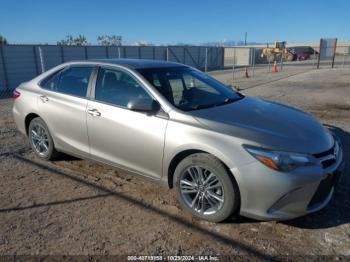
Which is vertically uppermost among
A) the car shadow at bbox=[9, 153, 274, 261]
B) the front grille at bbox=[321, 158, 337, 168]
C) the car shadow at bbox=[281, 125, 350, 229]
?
the front grille at bbox=[321, 158, 337, 168]

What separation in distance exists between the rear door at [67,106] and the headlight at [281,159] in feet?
7.67

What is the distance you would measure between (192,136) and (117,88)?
51.6 inches

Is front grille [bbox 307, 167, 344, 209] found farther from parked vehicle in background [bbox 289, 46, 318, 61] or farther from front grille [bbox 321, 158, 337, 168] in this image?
parked vehicle in background [bbox 289, 46, 318, 61]

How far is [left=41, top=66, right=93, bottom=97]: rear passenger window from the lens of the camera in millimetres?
4516

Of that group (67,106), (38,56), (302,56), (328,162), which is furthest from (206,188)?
(302,56)

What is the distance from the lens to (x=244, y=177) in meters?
3.12

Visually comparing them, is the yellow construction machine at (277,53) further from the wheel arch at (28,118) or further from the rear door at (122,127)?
the rear door at (122,127)

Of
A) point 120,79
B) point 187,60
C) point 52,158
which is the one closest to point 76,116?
point 120,79

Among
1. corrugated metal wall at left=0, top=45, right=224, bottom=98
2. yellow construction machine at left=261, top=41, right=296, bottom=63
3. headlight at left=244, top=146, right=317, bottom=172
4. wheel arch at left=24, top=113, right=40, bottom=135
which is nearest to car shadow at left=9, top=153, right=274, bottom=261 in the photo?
wheel arch at left=24, top=113, right=40, bottom=135

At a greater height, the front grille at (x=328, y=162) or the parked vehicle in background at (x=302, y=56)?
the front grille at (x=328, y=162)

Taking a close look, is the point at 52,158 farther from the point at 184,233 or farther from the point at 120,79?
the point at 184,233

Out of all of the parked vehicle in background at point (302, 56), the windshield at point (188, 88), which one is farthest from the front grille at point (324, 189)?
the parked vehicle in background at point (302, 56)

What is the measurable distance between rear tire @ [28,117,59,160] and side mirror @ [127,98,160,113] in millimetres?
1910

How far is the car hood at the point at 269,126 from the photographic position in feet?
10.5
